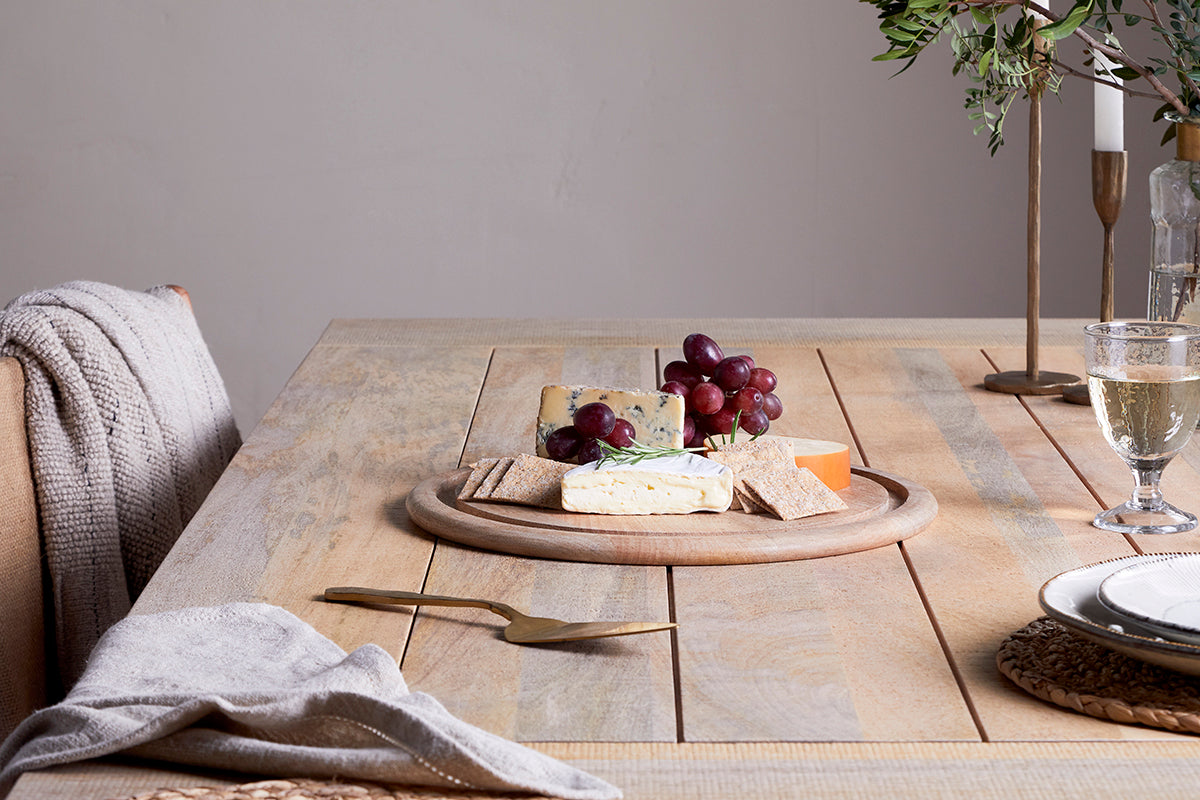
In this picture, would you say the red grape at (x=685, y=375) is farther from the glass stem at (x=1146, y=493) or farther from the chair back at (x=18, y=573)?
the chair back at (x=18, y=573)

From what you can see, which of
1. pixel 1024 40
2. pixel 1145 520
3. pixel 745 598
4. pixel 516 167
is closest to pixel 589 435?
pixel 745 598

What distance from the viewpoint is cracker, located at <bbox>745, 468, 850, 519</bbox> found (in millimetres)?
1104

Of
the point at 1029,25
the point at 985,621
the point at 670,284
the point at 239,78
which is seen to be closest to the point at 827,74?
the point at 670,284

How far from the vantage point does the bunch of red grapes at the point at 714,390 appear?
1251mm

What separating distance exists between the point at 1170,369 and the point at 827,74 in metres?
3.04

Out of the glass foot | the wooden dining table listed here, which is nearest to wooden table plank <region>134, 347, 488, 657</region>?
the wooden dining table

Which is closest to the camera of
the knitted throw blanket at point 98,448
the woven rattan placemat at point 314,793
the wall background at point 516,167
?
the woven rattan placemat at point 314,793

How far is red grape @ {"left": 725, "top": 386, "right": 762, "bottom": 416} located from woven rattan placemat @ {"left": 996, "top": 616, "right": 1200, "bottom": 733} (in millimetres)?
424

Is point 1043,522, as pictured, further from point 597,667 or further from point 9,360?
point 9,360

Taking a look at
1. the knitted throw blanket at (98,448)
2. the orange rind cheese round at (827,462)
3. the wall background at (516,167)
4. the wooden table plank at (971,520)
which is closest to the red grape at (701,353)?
the orange rind cheese round at (827,462)

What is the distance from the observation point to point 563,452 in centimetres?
119

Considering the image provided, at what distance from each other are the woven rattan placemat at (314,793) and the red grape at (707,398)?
0.60m

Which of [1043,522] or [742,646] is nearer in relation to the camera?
[742,646]

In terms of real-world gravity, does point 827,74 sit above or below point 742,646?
above
